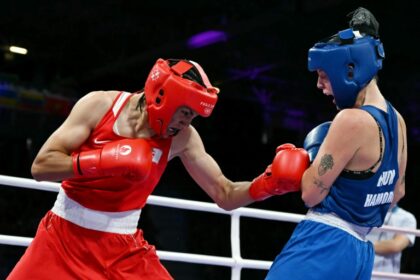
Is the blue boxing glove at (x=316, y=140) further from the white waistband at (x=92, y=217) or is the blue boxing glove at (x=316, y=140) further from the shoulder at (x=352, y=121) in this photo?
the white waistband at (x=92, y=217)

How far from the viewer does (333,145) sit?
1.74m

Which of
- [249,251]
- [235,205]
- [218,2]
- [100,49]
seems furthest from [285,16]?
[235,205]

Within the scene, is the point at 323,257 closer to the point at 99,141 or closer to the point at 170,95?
the point at 170,95

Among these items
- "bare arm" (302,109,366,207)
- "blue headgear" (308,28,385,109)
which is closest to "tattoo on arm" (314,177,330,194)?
"bare arm" (302,109,366,207)

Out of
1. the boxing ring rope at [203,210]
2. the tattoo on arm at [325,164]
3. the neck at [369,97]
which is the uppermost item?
the neck at [369,97]

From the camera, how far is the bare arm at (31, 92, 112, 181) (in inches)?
72.5

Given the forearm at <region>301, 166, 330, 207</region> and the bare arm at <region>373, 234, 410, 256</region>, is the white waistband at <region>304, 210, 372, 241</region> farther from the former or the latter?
the bare arm at <region>373, 234, 410, 256</region>

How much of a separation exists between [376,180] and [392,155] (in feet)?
0.33

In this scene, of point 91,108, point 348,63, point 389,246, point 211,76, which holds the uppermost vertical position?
point 348,63

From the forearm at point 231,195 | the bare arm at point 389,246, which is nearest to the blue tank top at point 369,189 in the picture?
the forearm at point 231,195

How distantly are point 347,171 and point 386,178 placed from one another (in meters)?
0.13

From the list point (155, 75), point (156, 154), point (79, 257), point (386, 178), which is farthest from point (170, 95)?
point (386, 178)

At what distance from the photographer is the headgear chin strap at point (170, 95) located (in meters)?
1.89

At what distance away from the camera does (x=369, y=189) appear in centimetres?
178
